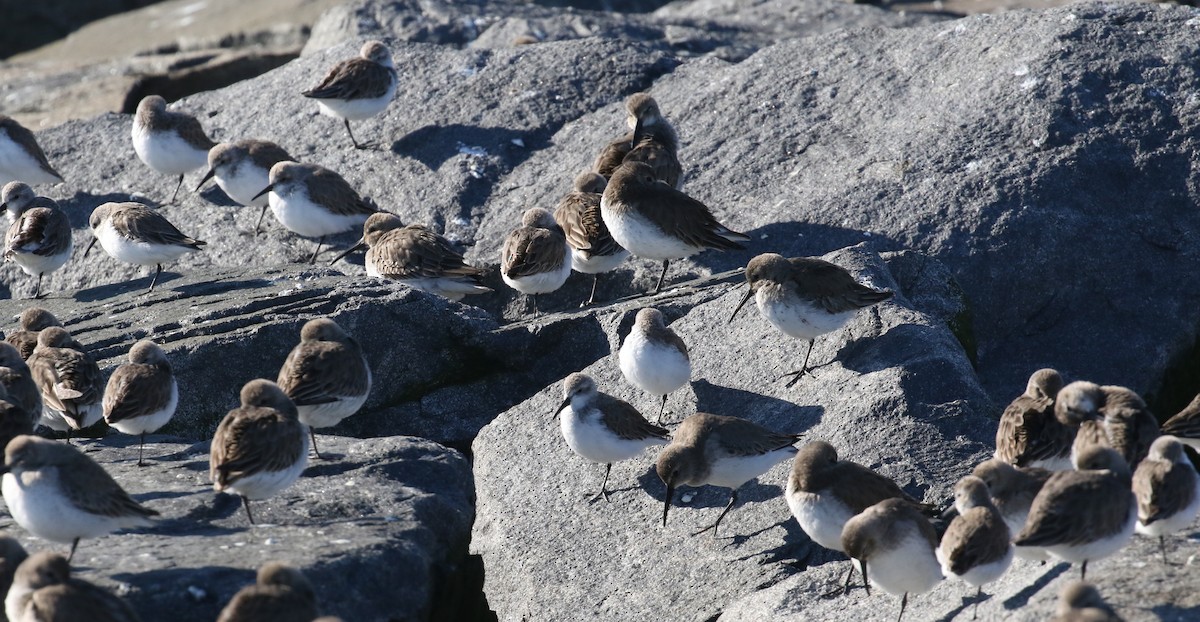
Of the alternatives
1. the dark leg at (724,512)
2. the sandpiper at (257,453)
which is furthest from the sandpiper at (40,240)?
the dark leg at (724,512)

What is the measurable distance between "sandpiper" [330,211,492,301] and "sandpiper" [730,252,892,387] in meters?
3.35

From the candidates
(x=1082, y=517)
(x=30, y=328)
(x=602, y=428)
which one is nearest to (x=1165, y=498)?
(x=1082, y=517)

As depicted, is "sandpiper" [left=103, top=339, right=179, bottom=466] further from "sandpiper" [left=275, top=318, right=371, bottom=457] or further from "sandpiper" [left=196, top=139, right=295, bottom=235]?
"sandpiper" [left=196, top=139, right=295, bottom=235]

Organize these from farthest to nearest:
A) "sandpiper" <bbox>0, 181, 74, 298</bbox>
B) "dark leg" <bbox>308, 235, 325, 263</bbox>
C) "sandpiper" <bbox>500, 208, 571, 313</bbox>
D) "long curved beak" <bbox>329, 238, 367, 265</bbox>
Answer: "dark leg" <bbox>308, 235, 325, 263</bbox> → "long curved beak" <bbox>329, 238, 367, 265</bbox> → "sandpiper" <bbox>0, 181, 74, 298</bbox> → "sandpiper" <bbox>500, 208, 571, 313</bbox>

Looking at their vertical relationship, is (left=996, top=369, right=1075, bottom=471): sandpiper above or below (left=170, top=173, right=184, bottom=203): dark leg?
above

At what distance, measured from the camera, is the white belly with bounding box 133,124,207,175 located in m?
15.2

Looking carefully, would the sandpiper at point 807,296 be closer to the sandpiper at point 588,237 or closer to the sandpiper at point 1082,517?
the sandpiper at point 588,237

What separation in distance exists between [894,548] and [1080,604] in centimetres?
127

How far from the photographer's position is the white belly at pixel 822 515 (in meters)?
8.43

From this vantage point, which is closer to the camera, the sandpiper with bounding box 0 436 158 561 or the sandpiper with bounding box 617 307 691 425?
the sandpiper with bounding box 0 436 158 561

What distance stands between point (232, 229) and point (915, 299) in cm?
747

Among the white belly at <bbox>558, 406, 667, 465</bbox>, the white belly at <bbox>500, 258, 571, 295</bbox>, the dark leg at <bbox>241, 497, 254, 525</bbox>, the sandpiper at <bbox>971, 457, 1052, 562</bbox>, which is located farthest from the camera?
the white belly at <bbox>500, 258, 571, 295</bbox>

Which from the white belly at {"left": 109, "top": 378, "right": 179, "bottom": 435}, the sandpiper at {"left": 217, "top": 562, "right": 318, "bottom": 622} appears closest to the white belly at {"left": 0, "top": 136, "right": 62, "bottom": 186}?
the white belly at {"left": 109, "top": 378, "right": 179, "bottom": 435}

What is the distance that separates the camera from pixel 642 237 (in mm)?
12172
